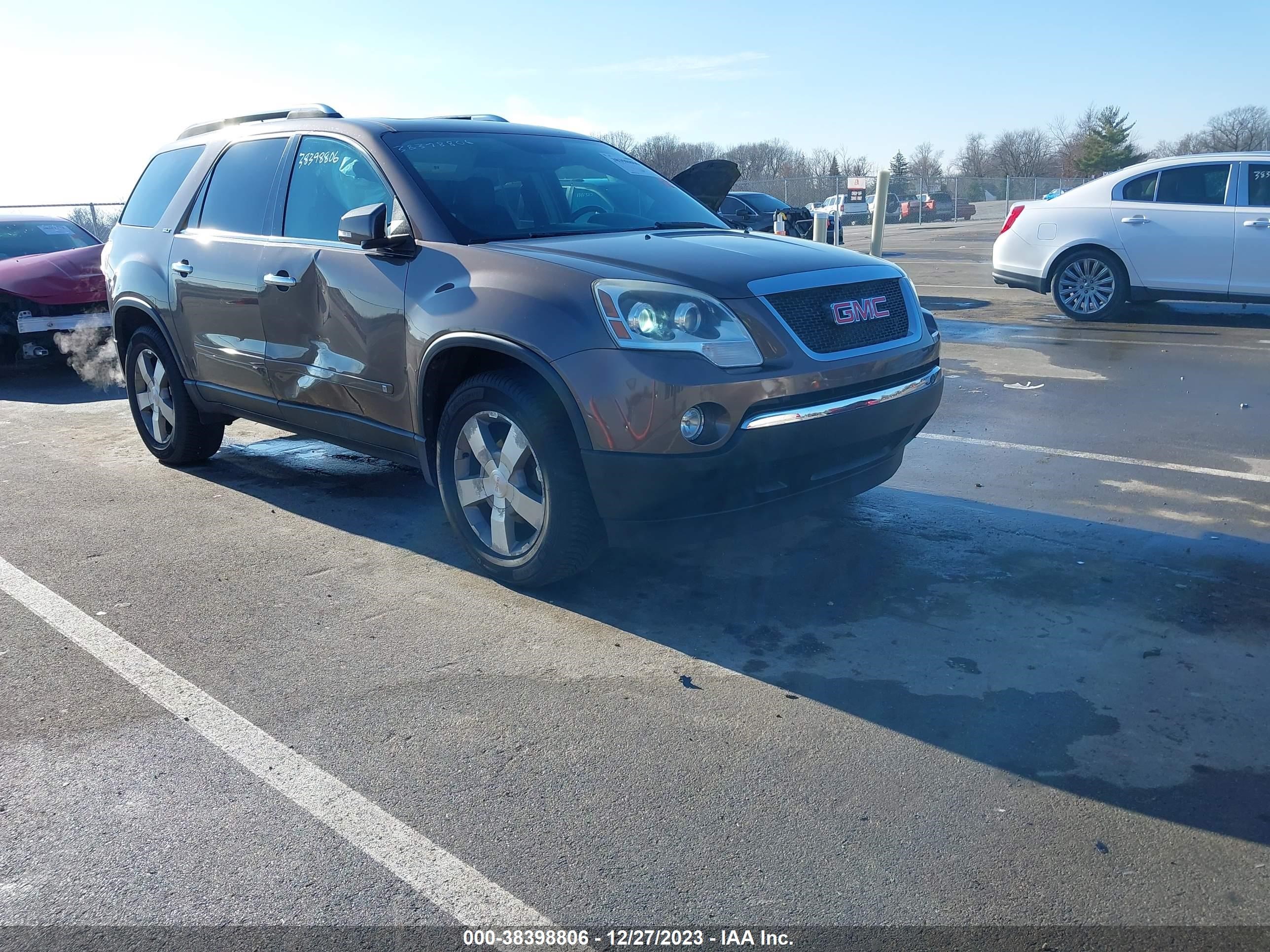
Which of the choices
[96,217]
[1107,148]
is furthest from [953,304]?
[1107,148]

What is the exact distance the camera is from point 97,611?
4.29 meters

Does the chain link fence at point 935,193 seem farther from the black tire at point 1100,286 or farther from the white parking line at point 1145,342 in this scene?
the white parking line at point 1145,342

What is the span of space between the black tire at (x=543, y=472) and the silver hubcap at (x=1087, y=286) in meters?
9.28

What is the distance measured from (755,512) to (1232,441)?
13.0 ft

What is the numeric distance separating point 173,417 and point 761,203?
2508 centimetres

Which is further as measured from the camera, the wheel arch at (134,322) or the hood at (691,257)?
the wheel arch at (134,322)

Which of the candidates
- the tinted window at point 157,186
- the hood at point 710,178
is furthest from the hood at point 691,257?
the hood at point 710,178

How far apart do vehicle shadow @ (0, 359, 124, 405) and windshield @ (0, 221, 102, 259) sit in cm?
126

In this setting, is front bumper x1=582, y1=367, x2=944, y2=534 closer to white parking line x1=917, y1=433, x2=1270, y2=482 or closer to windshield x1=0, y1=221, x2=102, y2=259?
white parking line x1=917, y1=433, x2=1270, y2=482

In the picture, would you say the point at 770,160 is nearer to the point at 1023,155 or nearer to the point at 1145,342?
the point at 1023,155

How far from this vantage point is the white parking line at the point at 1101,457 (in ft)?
18.8

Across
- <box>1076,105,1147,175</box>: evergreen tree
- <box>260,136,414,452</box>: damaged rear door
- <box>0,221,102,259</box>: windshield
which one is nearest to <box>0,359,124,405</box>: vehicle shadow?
<box>0,221,102,259</box>: windshield

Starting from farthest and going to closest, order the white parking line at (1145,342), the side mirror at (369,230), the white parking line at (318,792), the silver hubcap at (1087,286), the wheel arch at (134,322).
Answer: the silver hubcap at (1087,286), the white parking line at (1145,342), the wheel arch at (134,322), the side mirror at (369,230), the white parking line at (318,792)

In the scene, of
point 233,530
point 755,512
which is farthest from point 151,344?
point 755,512
